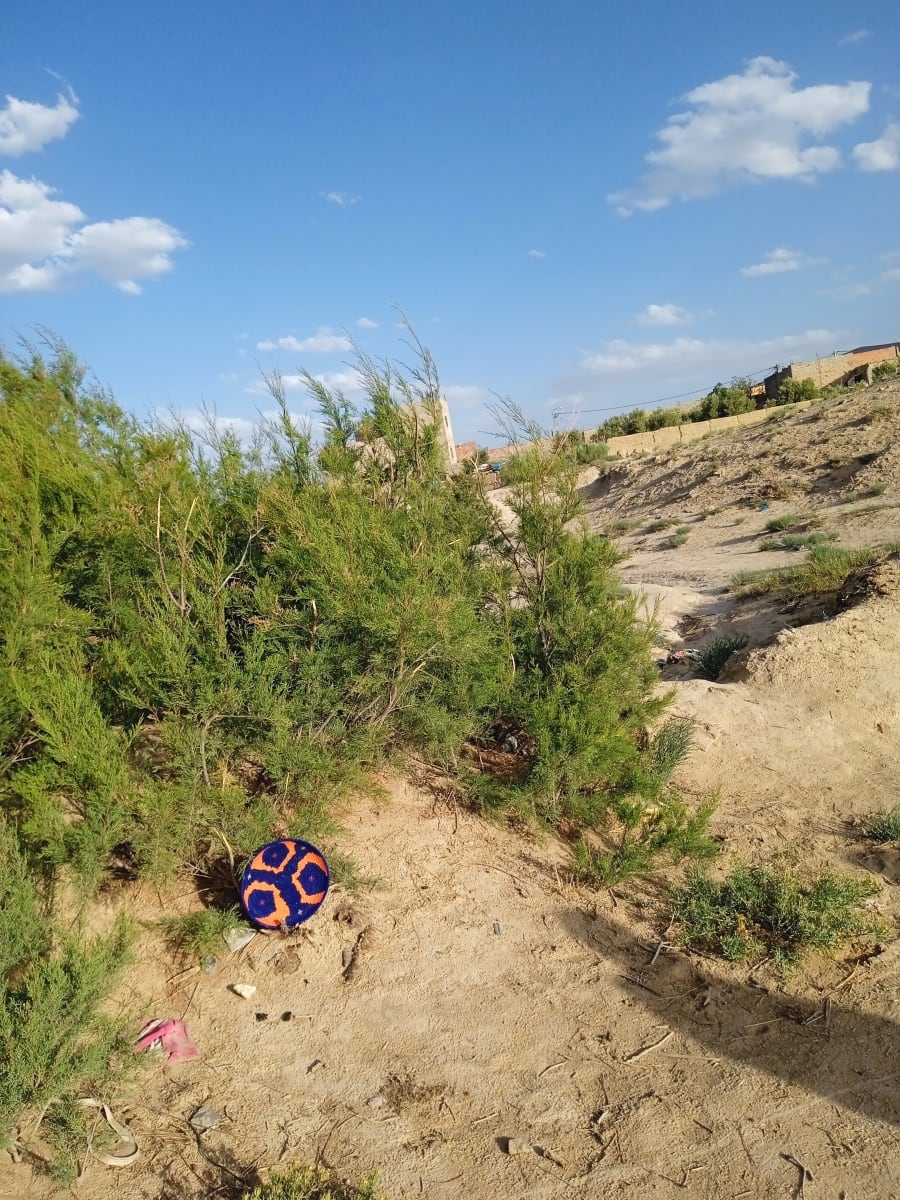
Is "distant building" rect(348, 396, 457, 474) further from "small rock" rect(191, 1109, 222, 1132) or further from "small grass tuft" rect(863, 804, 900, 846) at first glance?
"small rock" rect(191, 1109, 222, 1132)

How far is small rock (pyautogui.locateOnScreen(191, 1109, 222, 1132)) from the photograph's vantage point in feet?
10.3

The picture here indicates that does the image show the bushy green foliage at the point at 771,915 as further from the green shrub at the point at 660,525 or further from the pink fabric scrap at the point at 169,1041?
the green shrub at the point at 660,525

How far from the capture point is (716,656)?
8.45m

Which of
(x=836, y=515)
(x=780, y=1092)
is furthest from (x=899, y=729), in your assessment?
(x=836, y=515)

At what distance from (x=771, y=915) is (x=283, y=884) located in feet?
8.99

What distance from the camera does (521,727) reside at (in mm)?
5598

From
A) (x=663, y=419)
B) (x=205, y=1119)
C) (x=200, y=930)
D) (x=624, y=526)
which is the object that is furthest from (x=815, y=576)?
(x=663, y=419)

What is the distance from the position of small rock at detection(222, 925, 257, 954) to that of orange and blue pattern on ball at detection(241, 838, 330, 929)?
0.09 m

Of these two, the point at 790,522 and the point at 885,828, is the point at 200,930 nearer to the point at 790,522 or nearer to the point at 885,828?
the point at 885,828

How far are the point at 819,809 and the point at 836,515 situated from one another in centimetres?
1268

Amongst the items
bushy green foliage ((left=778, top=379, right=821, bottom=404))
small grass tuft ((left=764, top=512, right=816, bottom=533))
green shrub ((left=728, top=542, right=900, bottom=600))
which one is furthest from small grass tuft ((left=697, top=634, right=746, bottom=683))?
bushy green foliage ((left=778, top=379, right=821, bottom=404))

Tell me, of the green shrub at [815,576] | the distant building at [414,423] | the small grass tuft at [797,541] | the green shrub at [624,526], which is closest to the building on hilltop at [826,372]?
the green shrub at [624,526]

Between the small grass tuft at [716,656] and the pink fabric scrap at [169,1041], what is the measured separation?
20.9 ft

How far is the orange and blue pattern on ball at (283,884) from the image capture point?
405cm
